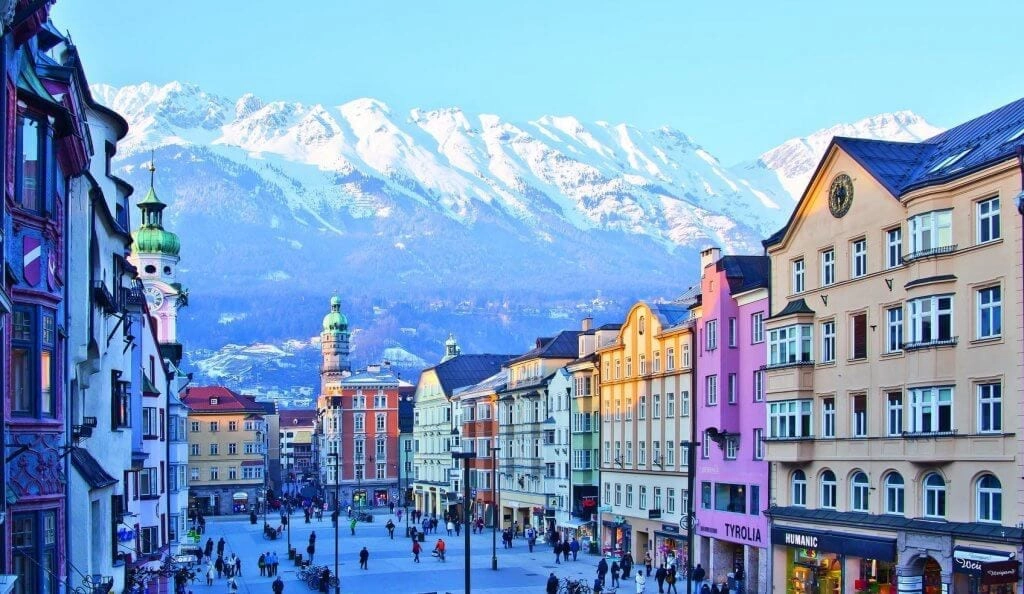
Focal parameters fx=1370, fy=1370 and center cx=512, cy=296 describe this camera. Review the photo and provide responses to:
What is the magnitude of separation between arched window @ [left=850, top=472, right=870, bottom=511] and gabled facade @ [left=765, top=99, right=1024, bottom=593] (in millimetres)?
56

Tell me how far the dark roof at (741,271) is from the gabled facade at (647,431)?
6467 millimetres

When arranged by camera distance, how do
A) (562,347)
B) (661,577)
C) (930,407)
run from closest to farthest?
(930,407) → (661,577) → (562,347)

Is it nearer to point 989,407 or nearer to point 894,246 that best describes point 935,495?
point 989,407

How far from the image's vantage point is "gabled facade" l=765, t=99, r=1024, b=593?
127 ft

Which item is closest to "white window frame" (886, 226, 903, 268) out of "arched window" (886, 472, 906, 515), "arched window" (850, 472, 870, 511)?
"arched window" (886, 472, 906, 515)

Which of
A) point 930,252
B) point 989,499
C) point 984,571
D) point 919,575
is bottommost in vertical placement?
point 919,575

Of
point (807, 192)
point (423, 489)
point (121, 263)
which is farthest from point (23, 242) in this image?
point (423, 489)

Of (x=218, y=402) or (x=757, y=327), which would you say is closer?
(x=757, y=327)

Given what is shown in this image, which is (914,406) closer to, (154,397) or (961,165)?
(961,165)

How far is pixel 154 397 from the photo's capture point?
5047cm

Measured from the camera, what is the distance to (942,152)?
45.6 metres

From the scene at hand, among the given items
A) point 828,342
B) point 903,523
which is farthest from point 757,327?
point 903,523

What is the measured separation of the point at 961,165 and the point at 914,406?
24.5 feet

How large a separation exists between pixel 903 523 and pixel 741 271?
2056 cm
